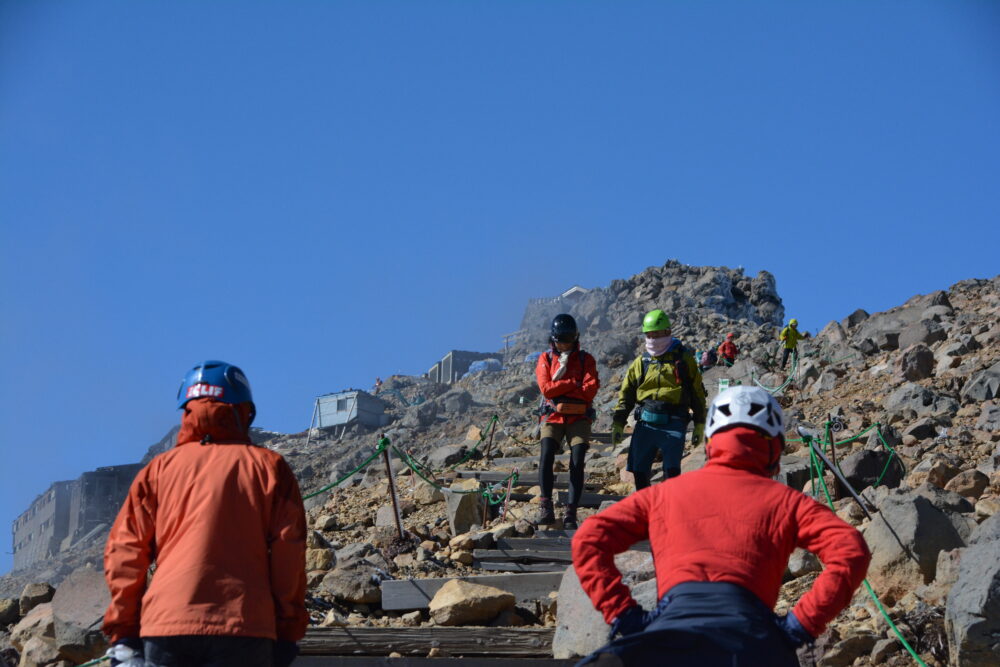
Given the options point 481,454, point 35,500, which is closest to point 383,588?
point 481,454

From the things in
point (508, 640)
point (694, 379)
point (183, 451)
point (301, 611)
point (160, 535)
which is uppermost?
point (694, 379)

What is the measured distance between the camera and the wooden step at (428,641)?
670 cm

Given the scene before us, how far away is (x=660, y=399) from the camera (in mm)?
8883

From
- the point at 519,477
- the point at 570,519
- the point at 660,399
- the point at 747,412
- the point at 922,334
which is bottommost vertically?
the point at 570,519

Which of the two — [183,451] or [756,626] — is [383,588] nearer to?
[183,451]

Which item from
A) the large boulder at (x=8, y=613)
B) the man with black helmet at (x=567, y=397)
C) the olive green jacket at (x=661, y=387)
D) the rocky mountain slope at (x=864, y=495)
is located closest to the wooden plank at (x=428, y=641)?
the rocky mountain slope at (x=864, y=495)

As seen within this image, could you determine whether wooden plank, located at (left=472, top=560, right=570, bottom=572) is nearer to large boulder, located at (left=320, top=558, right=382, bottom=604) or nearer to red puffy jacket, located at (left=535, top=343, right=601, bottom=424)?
large boulder, located at (left=320, top=558, right=382, bottom=604)

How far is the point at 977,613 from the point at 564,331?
4889 millimetres

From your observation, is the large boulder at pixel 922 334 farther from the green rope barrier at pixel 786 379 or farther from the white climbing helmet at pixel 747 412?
the white climbing helmet at pixel 747 412

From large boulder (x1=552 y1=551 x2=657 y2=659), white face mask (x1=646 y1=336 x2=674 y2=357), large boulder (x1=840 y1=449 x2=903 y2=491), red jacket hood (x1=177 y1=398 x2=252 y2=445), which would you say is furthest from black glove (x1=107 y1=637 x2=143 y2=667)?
large boulder (x1=840 y1=449 x2=903 y2=491)

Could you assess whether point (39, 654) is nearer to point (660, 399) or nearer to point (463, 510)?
point (463, 510)

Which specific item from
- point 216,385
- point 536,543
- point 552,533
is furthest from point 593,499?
point 216,385

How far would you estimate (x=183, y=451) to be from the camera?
4070 mm

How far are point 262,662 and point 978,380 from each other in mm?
13595
